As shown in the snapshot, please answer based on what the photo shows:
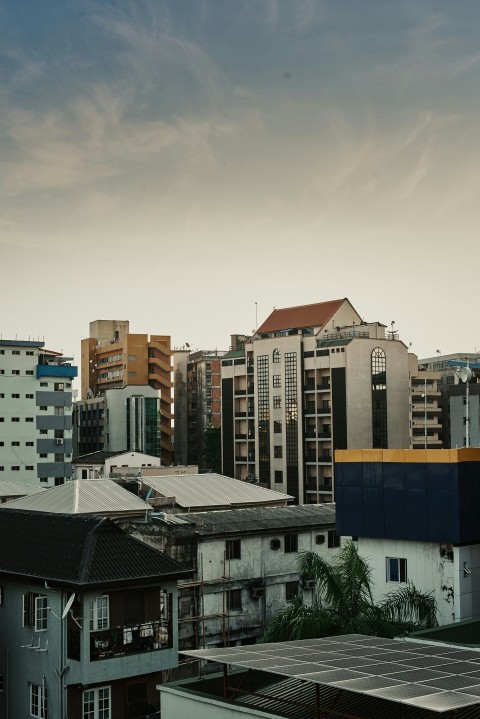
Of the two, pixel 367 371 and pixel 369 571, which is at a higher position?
pixel 367 371

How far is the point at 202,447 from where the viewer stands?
140 meters

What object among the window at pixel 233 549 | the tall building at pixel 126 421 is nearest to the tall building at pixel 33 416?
the tall building at pixel 126 421

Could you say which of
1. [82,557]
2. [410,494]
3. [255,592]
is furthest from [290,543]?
[82,557]

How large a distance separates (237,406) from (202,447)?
94.7 ft

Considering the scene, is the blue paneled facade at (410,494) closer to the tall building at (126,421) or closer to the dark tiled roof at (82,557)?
the dark tiled roof at (82,557)

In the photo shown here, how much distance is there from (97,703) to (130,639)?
2.14 meters

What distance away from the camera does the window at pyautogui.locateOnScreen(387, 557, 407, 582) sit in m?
31.8

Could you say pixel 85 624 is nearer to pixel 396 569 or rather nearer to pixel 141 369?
pixel 396 569

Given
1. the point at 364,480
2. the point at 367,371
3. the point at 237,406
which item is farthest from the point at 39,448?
→ the point at 364,480

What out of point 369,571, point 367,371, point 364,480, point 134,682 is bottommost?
point 134,682

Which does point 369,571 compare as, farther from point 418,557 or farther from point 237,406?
point 237,406

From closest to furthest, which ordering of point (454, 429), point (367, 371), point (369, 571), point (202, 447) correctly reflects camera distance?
point (369, 571)
point (367, 371)
point (454, 429)
point (202, 447)

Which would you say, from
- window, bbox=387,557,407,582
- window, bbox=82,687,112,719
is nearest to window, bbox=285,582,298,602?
window, bbox=387,557,407,582

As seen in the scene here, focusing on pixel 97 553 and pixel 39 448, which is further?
pixel 39 448
